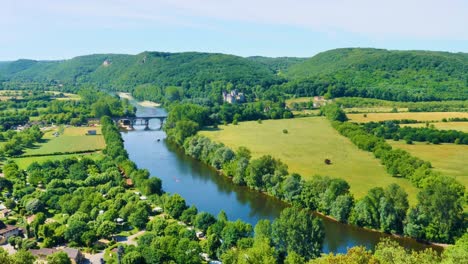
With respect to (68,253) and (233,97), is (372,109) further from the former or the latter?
(68,253)

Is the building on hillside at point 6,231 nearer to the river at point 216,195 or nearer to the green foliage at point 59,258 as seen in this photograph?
the green foliage at point 59,258

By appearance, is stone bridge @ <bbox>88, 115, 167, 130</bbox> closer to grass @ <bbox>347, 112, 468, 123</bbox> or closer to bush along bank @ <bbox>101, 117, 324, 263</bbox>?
grass @ <bbox>347, 112, 468, 123</bbox>

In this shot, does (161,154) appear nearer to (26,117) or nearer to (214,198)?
(214,198)

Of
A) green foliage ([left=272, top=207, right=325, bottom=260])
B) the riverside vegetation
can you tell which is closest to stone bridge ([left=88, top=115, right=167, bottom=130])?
the riverside vegetation

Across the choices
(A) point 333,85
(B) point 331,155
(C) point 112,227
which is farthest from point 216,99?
(C) point 112,227

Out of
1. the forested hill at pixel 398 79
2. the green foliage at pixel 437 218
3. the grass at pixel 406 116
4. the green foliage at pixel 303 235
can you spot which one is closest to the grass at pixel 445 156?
the green foliage at pixel 437 218

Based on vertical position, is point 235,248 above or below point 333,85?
below
